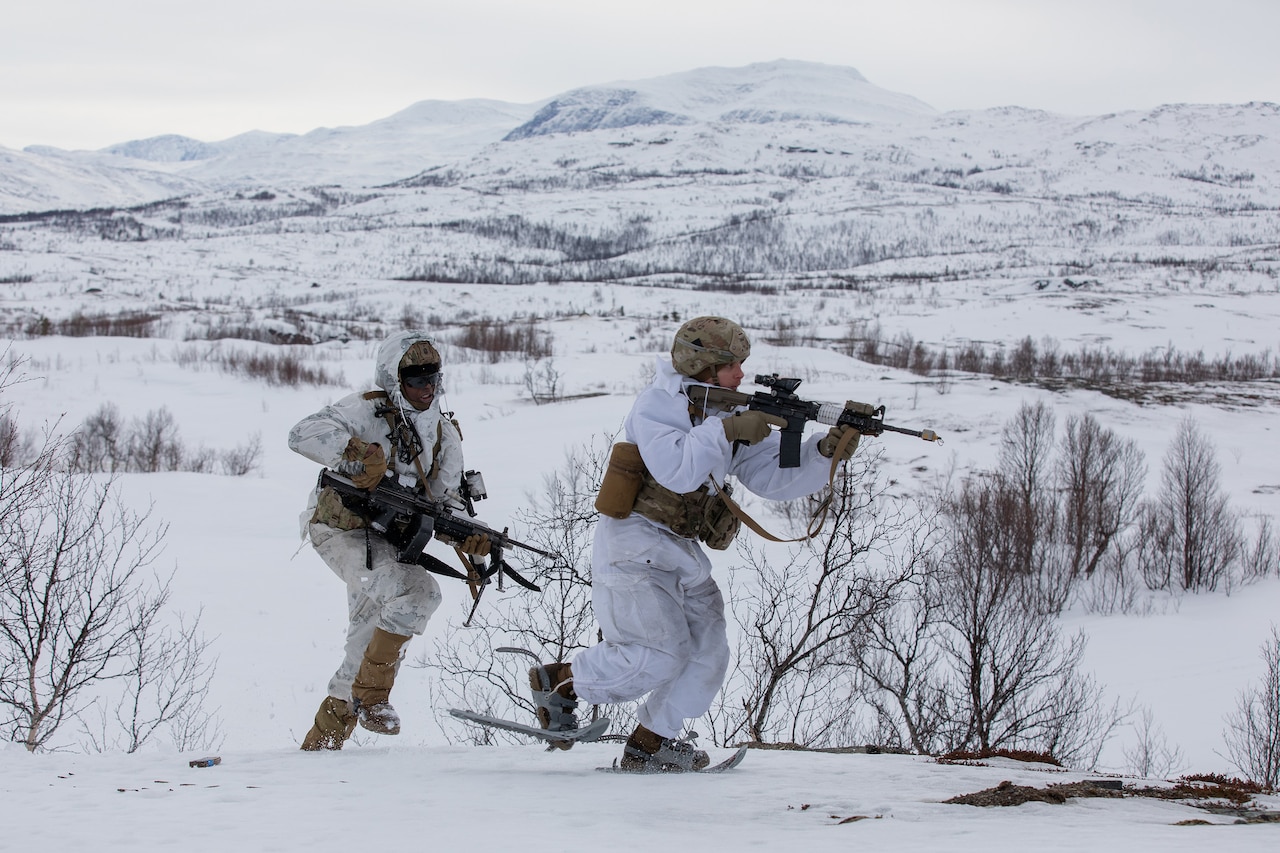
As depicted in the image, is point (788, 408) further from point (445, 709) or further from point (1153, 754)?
point (1153, 754)

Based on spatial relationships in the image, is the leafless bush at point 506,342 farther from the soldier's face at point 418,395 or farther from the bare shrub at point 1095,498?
the soldier's face at point 418,395

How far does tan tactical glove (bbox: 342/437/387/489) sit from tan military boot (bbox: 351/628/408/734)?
887 mm

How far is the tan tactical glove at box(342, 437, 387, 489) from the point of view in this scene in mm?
4562

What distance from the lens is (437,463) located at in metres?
5.18

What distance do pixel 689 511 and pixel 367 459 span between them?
5.30ft

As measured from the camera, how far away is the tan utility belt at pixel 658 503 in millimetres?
4066

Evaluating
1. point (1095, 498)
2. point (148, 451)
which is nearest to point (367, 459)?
point (1095, 498)

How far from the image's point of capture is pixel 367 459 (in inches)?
180

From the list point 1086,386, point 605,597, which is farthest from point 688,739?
point 1086,386

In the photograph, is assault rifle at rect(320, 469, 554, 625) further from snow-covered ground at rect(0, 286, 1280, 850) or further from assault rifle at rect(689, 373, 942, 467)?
assault rifle at rect(689, 373, 942, 467)

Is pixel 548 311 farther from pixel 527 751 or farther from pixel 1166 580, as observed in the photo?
pixel 527 751

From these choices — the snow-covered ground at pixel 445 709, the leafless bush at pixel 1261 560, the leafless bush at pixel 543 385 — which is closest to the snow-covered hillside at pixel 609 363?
the snow-covered ground at pixel 445 709

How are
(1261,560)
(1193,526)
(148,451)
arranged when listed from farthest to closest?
(148,451) < (1193,526) < (1261,560)

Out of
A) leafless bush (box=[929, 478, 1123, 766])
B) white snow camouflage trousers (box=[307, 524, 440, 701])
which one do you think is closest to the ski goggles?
white snow camouflage trousers (box=[307, 524, 440, 701])
